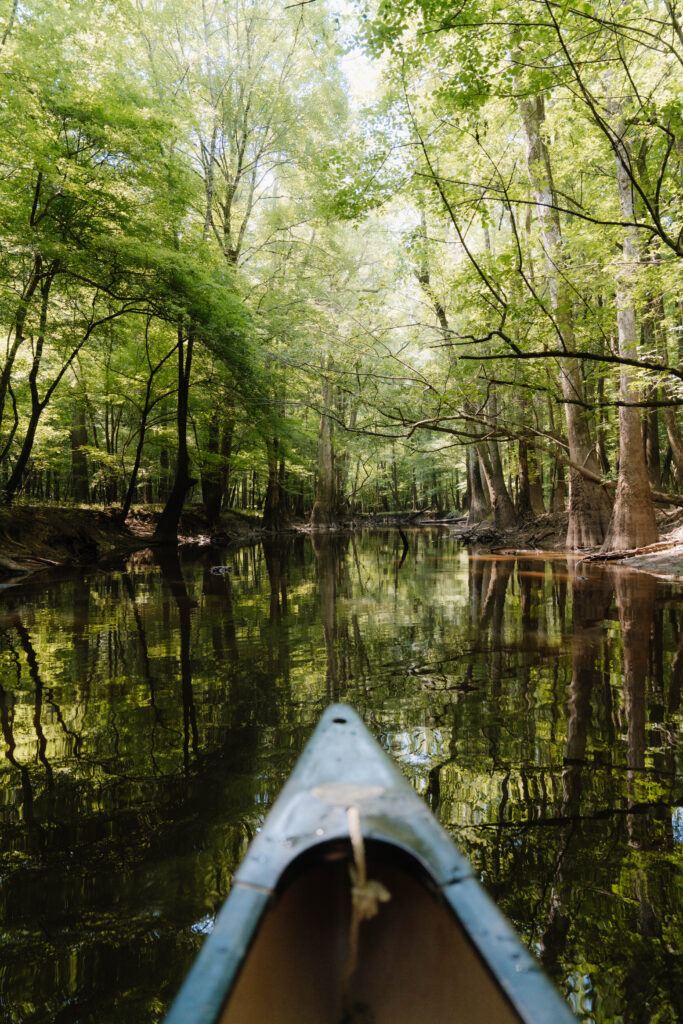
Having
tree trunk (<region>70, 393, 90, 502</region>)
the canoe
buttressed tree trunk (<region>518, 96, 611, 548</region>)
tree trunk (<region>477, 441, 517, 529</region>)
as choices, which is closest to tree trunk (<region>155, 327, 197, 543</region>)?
tree trunk (<region>70, 393, 90, 502</region>)

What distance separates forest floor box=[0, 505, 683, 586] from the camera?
29.5 feet

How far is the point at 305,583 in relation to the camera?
8.43 metres

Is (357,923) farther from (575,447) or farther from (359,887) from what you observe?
(575,447)

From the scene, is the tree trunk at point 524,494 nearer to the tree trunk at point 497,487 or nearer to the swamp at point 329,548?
the swamp at point 329,548

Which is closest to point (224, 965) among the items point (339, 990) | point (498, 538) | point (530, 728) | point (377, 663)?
point (339, 990)

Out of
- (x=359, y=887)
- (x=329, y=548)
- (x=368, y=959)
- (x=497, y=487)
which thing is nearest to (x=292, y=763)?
(x=368, y=959)

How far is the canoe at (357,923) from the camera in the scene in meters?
0.96

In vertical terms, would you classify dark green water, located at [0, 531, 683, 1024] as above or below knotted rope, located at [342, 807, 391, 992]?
below

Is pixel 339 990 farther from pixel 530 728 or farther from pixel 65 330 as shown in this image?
pixel 65 330

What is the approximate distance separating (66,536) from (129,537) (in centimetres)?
248

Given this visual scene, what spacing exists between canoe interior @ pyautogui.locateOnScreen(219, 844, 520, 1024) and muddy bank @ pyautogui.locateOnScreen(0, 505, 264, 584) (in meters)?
9.97

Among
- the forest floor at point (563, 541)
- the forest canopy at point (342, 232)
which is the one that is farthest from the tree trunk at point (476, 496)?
the forest floor at point (563, 541)

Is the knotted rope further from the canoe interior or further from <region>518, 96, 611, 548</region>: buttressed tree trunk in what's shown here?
<region>518, 96, 611, 548</region>: buttressed tree trunk

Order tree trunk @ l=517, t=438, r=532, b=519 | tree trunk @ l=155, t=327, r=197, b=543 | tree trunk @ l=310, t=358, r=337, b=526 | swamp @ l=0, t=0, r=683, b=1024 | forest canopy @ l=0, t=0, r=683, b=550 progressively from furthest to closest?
tree trunk @ l=310, t=358, r=337, b=526, tree trunk @ l=517, t=438, r=532, b=519, tree trunk @ l=155, t=327, r=197, b=543, forest canopy @ l=0, t=0, r=683, b=550, swamp @ l=0, t=0, r=683, b=1024
